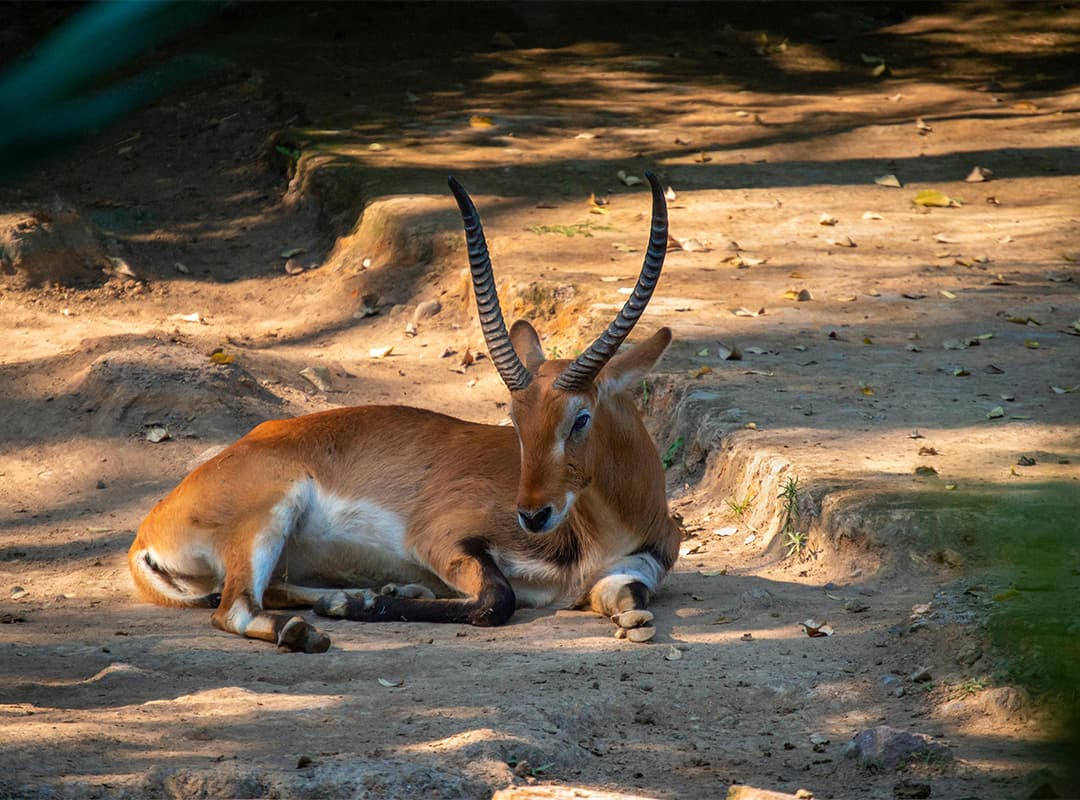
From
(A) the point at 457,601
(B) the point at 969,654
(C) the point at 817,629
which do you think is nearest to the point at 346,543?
(A) the point at 457,601

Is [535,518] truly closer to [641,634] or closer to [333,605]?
[641,634]

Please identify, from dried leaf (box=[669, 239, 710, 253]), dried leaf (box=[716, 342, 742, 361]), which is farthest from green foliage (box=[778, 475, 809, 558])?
dried leaf (box=[669, 239, 710, 253])

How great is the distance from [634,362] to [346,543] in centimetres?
159

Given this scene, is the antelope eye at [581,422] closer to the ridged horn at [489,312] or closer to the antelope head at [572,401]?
the antelope head at [572,401]

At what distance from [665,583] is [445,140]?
747cm

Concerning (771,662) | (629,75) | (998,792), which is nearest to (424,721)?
(771,662)

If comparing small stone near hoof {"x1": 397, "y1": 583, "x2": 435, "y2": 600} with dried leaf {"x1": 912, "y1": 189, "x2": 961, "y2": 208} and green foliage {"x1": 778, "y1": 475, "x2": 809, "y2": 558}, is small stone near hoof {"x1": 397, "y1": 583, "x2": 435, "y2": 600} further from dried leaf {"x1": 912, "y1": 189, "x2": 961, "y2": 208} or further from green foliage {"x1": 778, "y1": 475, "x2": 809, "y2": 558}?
dried leaf {"x1": 912, "y1": 189, "x2": 961, "y2": 208}

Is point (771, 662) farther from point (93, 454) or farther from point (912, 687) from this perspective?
point (93, 454)

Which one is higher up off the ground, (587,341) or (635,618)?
(587,341)

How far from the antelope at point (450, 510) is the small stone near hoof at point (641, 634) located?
0.01 meters

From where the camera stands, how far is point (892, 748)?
12.5 feet

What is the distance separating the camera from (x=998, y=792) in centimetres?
353

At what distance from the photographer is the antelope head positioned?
17.3 feet

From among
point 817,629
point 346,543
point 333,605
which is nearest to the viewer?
point 817,629
